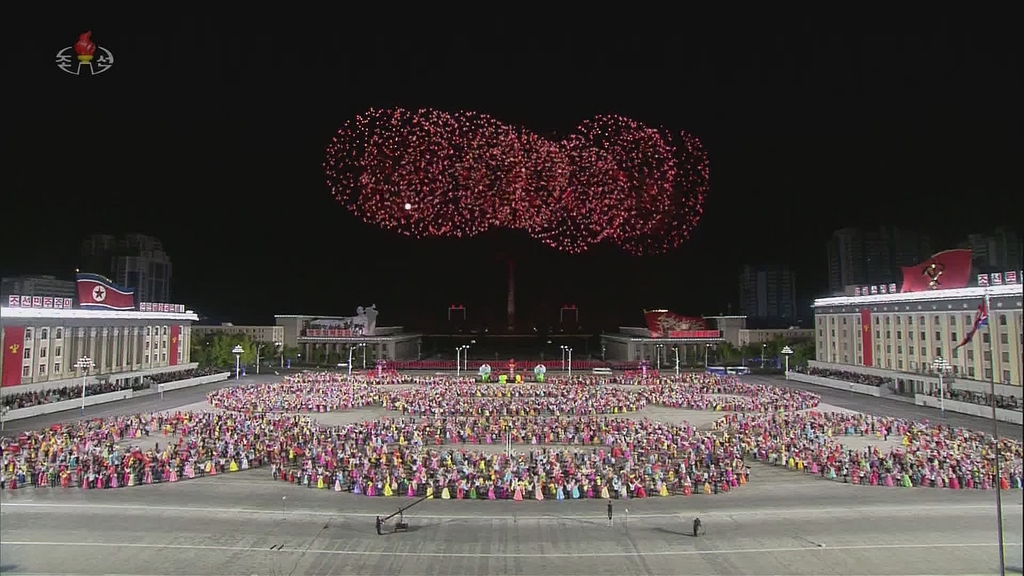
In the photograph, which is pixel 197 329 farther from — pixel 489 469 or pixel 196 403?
pixel 489 469

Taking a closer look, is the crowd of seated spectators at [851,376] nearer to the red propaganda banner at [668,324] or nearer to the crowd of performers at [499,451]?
the crowd of performers at [499,451]

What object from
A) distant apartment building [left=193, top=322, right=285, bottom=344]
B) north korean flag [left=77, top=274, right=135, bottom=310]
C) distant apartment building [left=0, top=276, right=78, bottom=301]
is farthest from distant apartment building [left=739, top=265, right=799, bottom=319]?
distant apartment building [left=0, top=276, right=78, bottom=301]

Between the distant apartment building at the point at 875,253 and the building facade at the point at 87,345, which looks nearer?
the building facade at the point at 87,345

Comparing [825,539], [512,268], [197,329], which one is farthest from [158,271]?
[825,539]

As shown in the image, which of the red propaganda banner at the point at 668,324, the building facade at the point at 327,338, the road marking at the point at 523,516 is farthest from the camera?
the red propaganda banner at the point at 668,324

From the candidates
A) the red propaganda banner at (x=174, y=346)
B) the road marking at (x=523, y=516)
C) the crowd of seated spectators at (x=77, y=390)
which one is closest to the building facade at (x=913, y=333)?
the road marking at (x=523, y=516)

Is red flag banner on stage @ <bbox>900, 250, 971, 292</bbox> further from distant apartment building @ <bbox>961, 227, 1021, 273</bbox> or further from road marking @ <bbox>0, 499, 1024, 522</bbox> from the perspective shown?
road marking @ <bbox>0, 499, 1024, 522</bbox>
